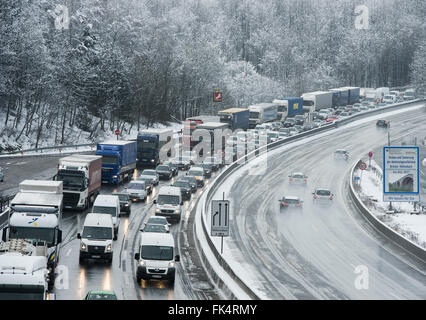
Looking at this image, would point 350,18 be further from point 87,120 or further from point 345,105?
point 87,120

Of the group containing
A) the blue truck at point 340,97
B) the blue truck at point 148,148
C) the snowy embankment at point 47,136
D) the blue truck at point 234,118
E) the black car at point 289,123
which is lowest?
the blue truck at point 148,148

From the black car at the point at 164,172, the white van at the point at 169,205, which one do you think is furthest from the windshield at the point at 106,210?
the black car at the point at 164,172

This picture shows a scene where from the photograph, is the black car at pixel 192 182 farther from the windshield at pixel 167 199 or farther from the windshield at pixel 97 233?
the windshield at pixel 97 233

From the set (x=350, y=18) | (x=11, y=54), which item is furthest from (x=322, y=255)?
(x=350, y=18)

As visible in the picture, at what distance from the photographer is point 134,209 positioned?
50281 mm

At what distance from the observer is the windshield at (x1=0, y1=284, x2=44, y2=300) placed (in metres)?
21.1

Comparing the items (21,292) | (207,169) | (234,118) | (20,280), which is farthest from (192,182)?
(21,292)

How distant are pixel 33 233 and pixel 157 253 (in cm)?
533

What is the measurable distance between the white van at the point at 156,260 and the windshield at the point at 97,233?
8.77 feet

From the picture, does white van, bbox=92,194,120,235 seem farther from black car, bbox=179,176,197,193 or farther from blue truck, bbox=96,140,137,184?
black car, bbox=179,176,197,193

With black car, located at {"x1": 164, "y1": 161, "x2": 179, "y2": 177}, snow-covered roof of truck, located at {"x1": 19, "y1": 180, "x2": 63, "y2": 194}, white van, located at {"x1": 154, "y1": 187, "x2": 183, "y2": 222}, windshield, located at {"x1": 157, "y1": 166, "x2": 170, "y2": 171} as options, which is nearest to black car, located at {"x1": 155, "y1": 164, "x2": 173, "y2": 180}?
windshield, located at {"x1": 157, "y1": 166, "x2": 170, "y2": 171}

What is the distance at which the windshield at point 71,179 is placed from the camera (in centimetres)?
4575
